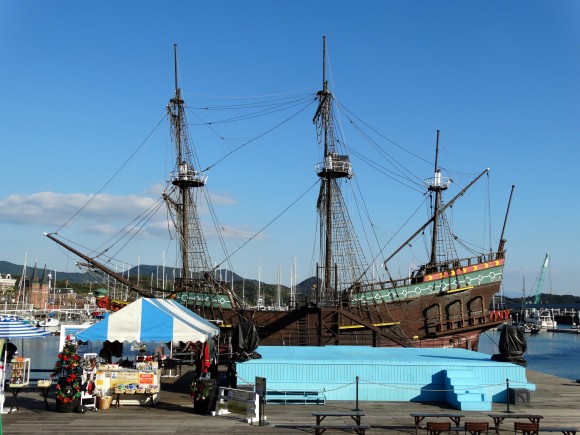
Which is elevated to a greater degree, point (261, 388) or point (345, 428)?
point (261, 388)

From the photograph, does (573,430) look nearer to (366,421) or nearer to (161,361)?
(366,421)

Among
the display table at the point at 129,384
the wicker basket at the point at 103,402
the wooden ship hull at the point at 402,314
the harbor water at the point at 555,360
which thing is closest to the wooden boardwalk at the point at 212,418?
the wicker basket at the point at 103,402

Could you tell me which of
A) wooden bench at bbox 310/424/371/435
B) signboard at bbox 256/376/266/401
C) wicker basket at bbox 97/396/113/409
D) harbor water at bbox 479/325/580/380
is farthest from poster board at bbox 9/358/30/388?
harbor water at bbox 479/325/580/380

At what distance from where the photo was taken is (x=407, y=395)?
15.3 meters

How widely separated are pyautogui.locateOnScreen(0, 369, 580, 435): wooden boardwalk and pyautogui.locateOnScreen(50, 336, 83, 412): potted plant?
0.81 ft

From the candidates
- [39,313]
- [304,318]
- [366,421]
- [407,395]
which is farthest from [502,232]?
[39,313]

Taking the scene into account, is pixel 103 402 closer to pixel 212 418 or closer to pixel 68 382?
pixel 68 382

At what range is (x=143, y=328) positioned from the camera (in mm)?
15758

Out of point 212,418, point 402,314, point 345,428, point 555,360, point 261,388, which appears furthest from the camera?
point 555,360

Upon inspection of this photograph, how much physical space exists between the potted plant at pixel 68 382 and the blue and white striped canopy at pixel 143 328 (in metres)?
1.87

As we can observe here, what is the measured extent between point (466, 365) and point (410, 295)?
1763 cm

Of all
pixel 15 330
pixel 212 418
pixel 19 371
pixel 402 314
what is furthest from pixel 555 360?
pixel 15 330

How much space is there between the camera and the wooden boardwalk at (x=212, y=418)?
11656 millimetres

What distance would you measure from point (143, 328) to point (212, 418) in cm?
392
